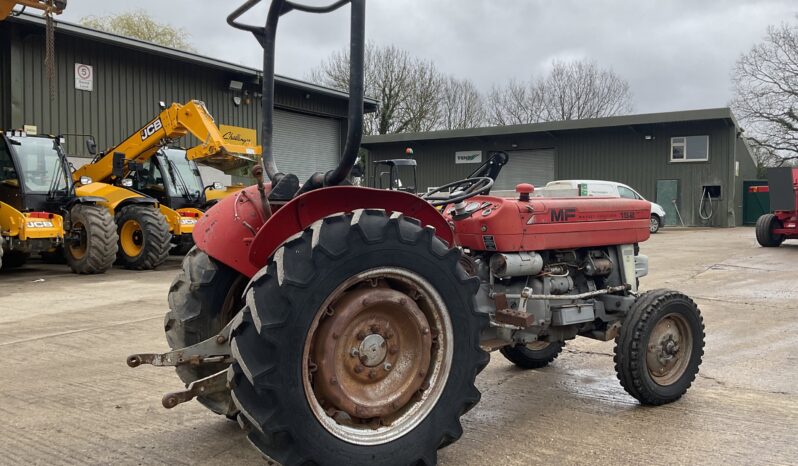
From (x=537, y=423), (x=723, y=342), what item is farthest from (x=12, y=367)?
(x=723, y=342)

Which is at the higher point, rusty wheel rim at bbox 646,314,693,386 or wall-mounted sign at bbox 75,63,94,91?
wall-mounted sign at bbox 75,63,94,91

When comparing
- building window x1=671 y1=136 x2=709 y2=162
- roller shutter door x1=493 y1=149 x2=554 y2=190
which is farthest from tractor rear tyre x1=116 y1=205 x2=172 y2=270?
building window x1=671 y1=136 x2=709 y2=162

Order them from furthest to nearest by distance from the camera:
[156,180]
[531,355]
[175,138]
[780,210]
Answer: [780,210] → [156,180] → [175,138] → [531,355]

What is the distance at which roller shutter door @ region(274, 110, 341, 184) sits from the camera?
2020 centimetres

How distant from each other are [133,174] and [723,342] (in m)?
11.4

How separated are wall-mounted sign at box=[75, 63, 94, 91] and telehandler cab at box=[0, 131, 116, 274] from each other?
165 inches

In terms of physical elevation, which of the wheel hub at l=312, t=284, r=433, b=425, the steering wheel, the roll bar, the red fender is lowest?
the wheel hub at l=312, t=284, r=433, b=425

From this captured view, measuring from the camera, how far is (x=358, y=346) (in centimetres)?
271

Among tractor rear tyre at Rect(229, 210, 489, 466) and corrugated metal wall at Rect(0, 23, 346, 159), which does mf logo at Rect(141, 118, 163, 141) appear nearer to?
corrugated metal wall at Rect(0, 23, 346, 159)

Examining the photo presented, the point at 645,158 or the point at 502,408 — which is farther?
the point at 645,158

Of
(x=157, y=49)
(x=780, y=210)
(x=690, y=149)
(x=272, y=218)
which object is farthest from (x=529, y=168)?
(x=272, y=218)

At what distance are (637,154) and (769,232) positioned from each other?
10.3 m

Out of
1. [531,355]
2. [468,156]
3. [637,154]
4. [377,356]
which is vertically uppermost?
[468,156]

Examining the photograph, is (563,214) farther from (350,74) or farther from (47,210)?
(47,210)
